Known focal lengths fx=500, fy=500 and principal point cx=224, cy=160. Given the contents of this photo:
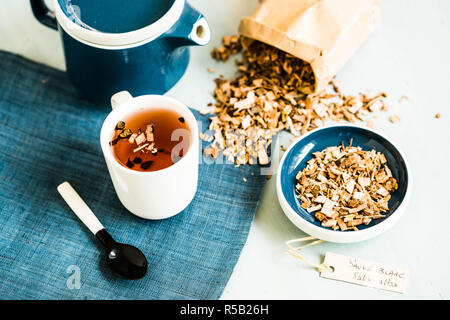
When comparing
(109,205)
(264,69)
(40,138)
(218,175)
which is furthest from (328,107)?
(40,138)

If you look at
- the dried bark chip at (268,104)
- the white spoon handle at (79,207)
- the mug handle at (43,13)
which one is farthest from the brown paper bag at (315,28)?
the white spoon handle at (79,207)

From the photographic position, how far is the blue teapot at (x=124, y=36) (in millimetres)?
1018

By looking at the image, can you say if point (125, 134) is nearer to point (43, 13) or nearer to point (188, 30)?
point (188, 30)

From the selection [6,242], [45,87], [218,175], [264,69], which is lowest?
[6,242]

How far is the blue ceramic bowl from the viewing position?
99 cm

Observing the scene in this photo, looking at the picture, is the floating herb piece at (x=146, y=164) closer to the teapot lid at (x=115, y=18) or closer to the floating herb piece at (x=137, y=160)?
the floating herb piece at (x=137, y=160)

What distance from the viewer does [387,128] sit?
1.21 m

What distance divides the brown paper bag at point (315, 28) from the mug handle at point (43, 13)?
0.45 metres

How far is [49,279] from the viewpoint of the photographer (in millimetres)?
993

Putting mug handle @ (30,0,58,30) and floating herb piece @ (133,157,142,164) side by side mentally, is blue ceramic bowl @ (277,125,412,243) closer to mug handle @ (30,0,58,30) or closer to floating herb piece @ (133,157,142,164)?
floating herb piece @ (133,157,142,164)

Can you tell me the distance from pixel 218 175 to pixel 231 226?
0.41ft
